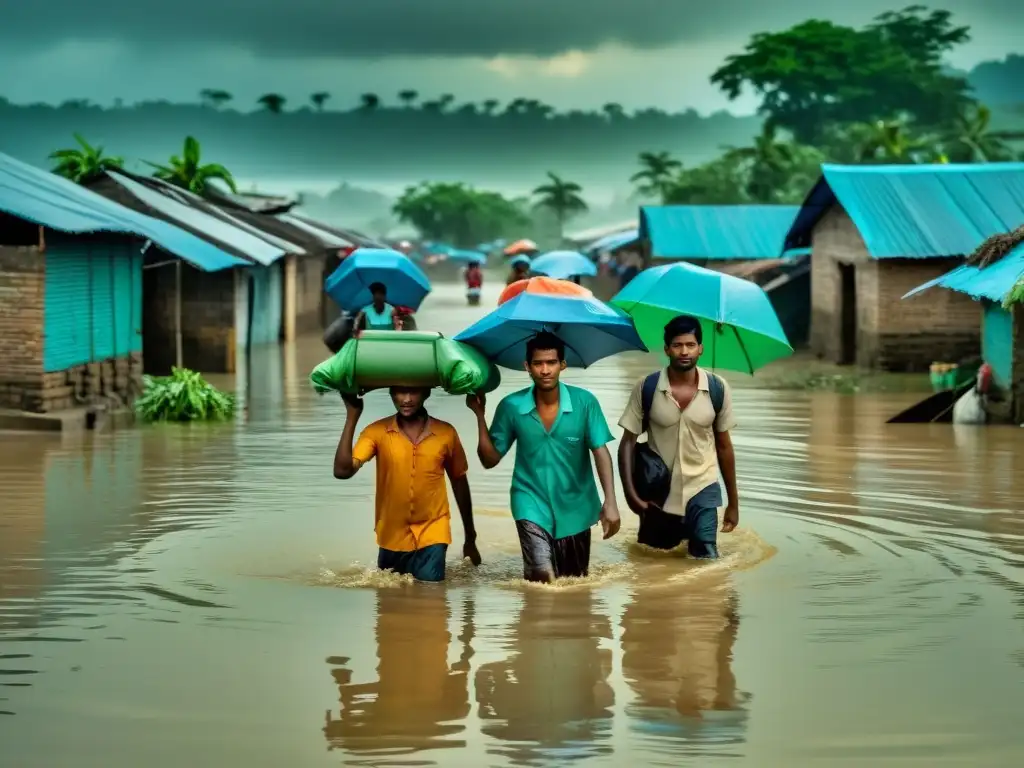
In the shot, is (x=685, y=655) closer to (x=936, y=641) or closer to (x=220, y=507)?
(x=936, y=641)

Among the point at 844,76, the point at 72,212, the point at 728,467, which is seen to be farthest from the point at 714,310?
the point at 844,76

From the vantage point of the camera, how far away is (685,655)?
7758 millimetres

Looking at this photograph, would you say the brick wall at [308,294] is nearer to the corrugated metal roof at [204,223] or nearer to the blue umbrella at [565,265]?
the corrugated metal roof at [204,223]

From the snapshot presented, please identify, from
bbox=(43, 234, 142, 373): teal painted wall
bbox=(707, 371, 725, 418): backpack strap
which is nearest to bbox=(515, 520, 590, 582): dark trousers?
bbox=(707, 371, 725, 418): backpack strap

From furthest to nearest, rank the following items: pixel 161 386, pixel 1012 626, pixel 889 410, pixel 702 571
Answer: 1. pixel 889 410
2. pixel 161 386
3. pixel 702 571
4. pixel 1012 626

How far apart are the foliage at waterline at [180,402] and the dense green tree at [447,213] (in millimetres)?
111532

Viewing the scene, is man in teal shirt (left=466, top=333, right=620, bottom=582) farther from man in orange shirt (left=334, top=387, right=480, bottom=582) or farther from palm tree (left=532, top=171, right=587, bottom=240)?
palm tree (left=532, top=171, right=587, bottom=240)

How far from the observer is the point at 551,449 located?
8.74 meters

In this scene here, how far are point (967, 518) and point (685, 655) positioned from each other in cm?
469

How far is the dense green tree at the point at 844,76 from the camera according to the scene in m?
78.4

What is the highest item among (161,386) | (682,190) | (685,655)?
(682,190)

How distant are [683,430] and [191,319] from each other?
18.6m

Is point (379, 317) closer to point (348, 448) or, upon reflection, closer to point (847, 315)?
point (348, 448)

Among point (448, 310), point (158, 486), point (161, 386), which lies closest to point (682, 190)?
point (448, 310)
